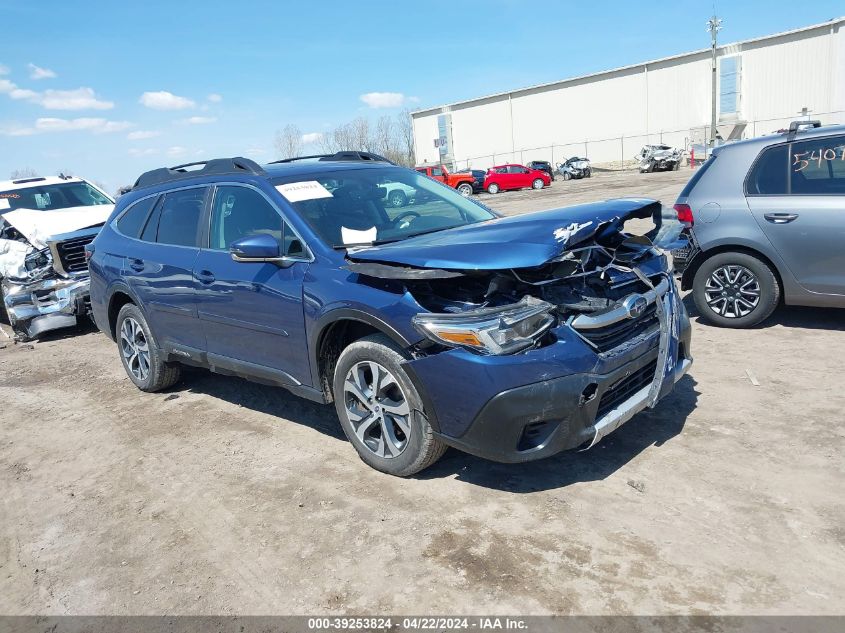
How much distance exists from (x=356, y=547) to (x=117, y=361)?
512cm

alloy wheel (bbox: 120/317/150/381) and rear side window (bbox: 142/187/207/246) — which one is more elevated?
rear side window (bbox: 142/187/207/246)

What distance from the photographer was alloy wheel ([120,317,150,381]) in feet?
19.1

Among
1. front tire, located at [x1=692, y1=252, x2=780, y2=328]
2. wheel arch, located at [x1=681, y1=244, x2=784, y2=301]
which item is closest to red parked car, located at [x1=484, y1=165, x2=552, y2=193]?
wheel arch, located at [x1=681, y1=244, x2=784, y2=301]

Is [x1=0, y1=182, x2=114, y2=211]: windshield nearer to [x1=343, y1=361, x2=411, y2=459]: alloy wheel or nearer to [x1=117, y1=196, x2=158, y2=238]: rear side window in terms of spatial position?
[x1=117, y1=196, x2=158, y2=238]: rear side window

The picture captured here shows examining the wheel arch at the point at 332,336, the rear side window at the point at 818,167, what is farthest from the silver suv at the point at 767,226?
the wheel arch at the point at 332,336

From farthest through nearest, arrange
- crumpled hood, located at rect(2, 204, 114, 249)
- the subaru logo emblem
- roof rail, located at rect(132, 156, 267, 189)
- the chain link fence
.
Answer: the chain link fence
crumpled hood, located at rect(2, 204, 114, 249)
roof rail, located at rect(132, 156, 267, 189)
the subaru logo emblem

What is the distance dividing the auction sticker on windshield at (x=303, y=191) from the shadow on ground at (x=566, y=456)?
5.26ft

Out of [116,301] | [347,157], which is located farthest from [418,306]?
[116,301]

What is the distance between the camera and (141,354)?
19.3ft

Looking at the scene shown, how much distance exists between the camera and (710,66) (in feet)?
168

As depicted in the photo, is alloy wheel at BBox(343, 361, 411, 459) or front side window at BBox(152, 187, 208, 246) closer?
alloy wheel at BBox(343, 361, 411, 459)

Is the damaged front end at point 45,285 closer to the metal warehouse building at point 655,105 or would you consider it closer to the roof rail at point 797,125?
the roof rail at point 797,125

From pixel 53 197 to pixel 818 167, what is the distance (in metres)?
9.72

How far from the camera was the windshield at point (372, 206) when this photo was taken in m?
4.27
